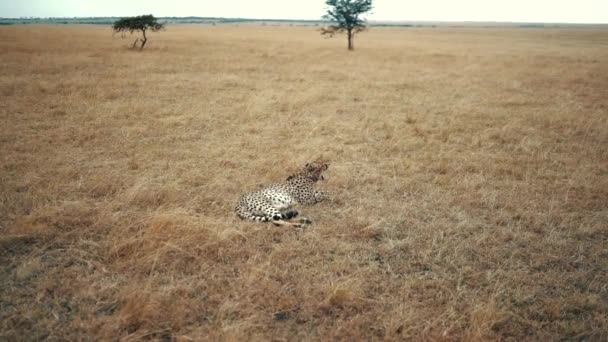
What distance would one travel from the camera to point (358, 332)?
10.8 feet

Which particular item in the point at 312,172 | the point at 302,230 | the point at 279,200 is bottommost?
the point at 302,230

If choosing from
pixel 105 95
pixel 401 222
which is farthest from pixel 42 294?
pixel 105 95

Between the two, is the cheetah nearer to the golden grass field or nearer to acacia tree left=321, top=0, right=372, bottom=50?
the golden grass field

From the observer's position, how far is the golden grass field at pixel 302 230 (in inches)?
135

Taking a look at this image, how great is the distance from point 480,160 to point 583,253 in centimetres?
321

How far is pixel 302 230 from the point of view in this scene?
16.0 feet

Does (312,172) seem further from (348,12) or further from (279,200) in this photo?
(348,12)

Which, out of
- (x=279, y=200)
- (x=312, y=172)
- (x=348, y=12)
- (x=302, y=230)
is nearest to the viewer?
(x=302, y=230)

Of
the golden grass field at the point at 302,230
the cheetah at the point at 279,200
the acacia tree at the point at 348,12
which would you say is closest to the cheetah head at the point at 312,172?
the cheetah at the point at 279,200

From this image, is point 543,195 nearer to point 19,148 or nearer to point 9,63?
point 19,148

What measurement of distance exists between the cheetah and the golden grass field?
0.15m

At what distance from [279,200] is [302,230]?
24.6 inches

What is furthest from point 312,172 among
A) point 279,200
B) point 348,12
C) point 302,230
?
point 348,12

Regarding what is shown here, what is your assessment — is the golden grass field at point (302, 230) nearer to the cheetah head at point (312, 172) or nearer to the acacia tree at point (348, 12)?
the cheetah head at point (312, 172)
